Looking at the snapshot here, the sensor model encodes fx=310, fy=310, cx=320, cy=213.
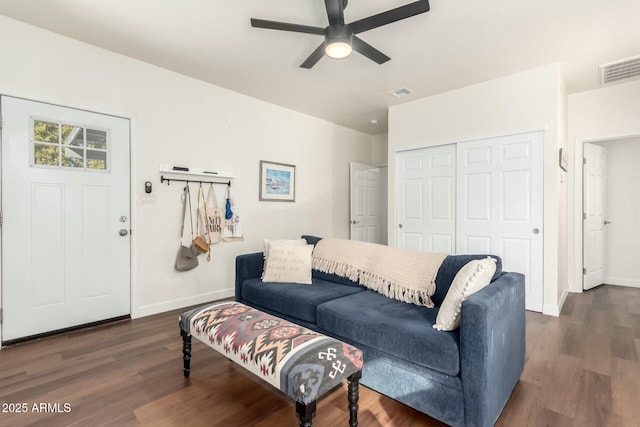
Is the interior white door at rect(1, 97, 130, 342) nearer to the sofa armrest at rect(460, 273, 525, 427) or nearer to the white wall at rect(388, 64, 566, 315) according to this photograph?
the sofa armrest at rect(460, 273, 525, 427)

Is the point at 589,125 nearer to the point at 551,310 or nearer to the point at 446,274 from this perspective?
the point at 551,310

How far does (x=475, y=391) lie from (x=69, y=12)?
360 centimetres

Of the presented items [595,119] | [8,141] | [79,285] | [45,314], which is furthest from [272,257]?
[595,119]

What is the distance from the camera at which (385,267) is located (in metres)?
2.37

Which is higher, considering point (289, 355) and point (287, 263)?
point (287, 263)

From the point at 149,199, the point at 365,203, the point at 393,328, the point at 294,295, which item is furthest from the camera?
the point at 365,203

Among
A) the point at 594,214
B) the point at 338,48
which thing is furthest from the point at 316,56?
the point at 594,214

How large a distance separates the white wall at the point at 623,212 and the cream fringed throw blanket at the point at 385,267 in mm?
4128

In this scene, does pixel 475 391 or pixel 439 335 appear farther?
pixel 439 335

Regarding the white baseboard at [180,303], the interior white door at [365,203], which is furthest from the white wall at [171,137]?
the interior white door at [365,203]

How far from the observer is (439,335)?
1544 millimetres

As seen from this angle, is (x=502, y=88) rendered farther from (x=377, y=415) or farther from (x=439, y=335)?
(x=377, y=415)

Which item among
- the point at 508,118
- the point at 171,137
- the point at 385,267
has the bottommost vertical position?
the point at 385,267

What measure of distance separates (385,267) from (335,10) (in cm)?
179
